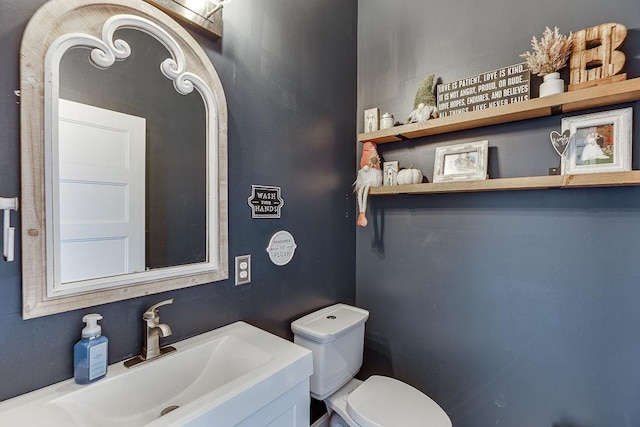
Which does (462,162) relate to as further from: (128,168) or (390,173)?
(128,168)

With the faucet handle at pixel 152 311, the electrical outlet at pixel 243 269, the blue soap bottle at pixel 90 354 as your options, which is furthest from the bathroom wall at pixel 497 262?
the blue soap bottle at pixel 90 354

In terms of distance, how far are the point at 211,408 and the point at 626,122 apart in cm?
167

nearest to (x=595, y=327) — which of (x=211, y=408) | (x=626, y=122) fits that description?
(x=626, y=122)

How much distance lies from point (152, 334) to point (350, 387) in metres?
1.05

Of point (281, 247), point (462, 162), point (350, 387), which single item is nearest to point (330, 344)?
point (350, 387)

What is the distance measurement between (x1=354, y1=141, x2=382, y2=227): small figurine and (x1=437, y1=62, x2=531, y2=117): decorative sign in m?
0.42

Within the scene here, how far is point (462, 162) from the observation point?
56.9 inches

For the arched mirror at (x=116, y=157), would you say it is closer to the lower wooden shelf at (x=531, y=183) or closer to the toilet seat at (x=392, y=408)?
the toilet seat at (x=392, y=408)

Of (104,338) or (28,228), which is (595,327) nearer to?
(104,338)

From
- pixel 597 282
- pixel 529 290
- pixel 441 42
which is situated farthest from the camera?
pixel 441 42

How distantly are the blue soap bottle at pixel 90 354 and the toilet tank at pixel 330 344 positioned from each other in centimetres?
77

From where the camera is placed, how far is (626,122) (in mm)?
1083

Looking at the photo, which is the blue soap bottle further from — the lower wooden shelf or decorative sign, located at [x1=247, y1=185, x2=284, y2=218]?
the lower wooden shelf

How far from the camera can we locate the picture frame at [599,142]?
108 centimetres
